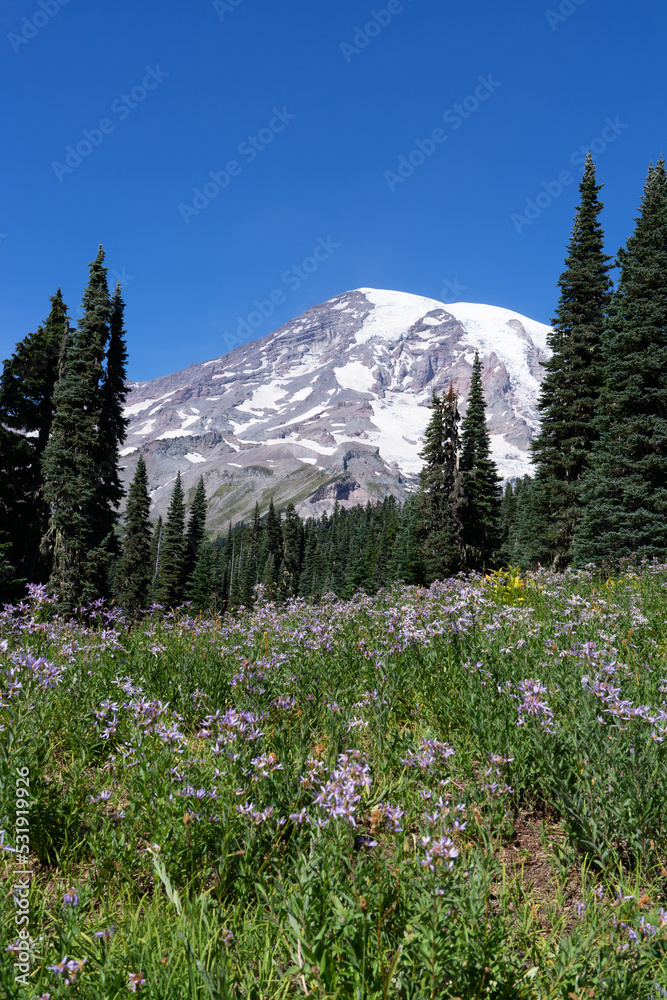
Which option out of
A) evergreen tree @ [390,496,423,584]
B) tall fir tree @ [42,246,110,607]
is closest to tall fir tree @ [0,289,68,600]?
tall fir tree @ [42,246,110,607]

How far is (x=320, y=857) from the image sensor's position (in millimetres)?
2285

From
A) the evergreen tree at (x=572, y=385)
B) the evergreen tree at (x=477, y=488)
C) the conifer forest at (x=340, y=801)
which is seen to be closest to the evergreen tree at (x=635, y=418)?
the evergreen tree at (x=572, y=385)

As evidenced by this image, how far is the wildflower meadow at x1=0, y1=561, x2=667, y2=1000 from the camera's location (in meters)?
2.01

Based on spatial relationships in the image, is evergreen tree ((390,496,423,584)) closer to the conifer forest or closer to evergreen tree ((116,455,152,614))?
evergreen tree ((116,455,152,614))

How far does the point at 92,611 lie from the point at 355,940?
571 centimetres

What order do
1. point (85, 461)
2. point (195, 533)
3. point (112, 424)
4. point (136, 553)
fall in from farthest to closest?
point (195, 533)
point (136, 553)
point (112, 424)
point (85, 461)

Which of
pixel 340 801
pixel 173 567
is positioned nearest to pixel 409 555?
pixel 173 567

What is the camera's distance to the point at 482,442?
3762 centimetres

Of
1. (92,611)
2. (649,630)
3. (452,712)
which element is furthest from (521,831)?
(92,611)

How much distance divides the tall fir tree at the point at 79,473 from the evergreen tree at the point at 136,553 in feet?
39.3

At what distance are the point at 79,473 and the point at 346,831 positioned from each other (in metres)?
27.2

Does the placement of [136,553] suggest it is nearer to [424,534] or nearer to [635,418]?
[424,534]

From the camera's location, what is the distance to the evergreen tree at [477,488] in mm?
34250

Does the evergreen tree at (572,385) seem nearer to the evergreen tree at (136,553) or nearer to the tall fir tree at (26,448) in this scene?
the tall fir tree at (26,448)
